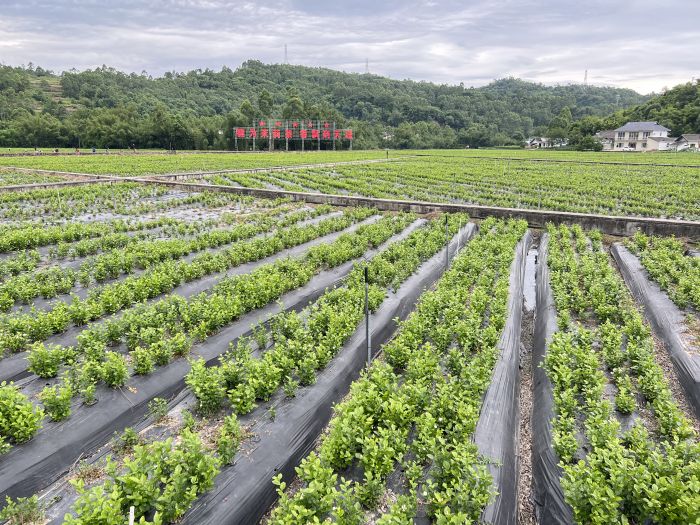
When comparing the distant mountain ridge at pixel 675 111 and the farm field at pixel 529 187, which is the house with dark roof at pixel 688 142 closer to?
the distant mountain ridge at pixel 675 111

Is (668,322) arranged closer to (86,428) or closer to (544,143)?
(86,428)

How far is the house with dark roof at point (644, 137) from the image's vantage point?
80.3 metres

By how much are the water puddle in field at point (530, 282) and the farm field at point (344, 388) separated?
13 centimetres

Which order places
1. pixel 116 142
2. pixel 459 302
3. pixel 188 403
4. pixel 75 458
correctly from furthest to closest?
pixel 116 142 < pixel 459 302 < pixel 188 403 < pixel 75 458

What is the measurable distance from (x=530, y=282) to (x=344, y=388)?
25.3 ft

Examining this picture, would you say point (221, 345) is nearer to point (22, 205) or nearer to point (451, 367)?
point (451, 367)

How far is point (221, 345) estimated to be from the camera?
7004 mm

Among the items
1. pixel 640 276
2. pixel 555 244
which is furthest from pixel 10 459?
pixel 555 244

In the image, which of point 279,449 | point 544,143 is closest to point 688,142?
point 544,143

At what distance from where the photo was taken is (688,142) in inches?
3110

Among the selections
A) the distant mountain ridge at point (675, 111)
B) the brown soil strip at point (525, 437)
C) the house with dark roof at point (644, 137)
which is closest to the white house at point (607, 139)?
the house with dark roof at point (644, 137)

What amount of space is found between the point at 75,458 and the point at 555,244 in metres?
13.3

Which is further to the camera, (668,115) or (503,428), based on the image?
(668,115)

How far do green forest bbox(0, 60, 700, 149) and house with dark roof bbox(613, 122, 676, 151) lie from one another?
639 centimetres
